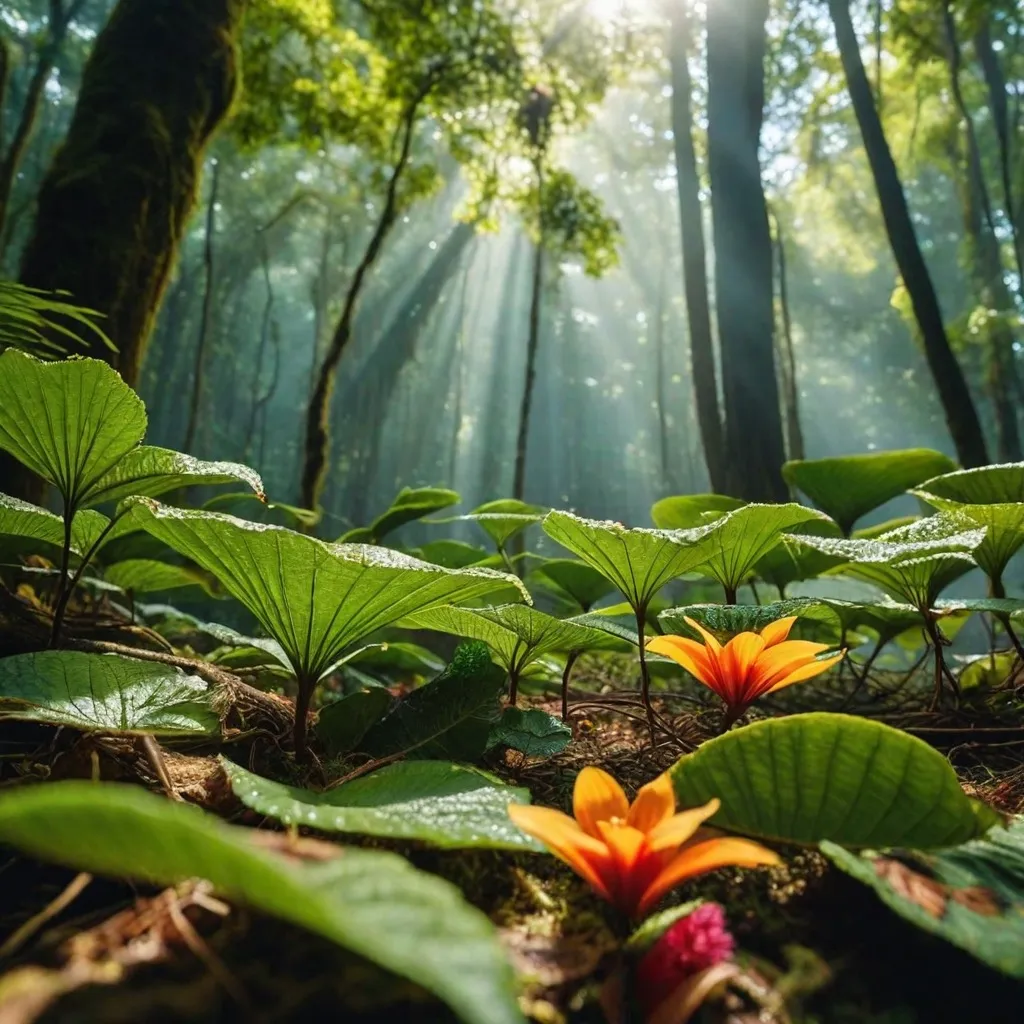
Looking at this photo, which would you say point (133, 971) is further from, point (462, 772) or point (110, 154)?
point (110, 154)

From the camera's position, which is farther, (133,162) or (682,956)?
(133,162)

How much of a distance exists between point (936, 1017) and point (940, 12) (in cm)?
1116

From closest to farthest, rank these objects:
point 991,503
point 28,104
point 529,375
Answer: point 991,503 → point 28,104 → point 529,375

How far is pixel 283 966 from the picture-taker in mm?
465

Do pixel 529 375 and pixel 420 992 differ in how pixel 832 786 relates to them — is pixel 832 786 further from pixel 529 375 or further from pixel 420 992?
pixel 529 375

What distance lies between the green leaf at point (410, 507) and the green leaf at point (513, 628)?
3.15 feet

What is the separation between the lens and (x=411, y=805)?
25.3 inches

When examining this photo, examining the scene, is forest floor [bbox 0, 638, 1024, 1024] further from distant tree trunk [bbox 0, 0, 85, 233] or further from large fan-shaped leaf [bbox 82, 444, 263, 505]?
distant tree trunk [bbox 0, 0, 85, 233]

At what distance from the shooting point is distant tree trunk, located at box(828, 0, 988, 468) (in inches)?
136

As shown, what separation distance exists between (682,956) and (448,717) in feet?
1.77

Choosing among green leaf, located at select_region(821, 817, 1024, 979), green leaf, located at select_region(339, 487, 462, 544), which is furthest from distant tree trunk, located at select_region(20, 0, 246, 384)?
green leaf, located at select_region(821, 817, 1024, 979)

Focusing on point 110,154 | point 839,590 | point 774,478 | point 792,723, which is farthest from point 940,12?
point 792,723

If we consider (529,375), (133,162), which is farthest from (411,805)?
(529,375)

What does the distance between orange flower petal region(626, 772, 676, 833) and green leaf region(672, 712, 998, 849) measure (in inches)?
3.8
